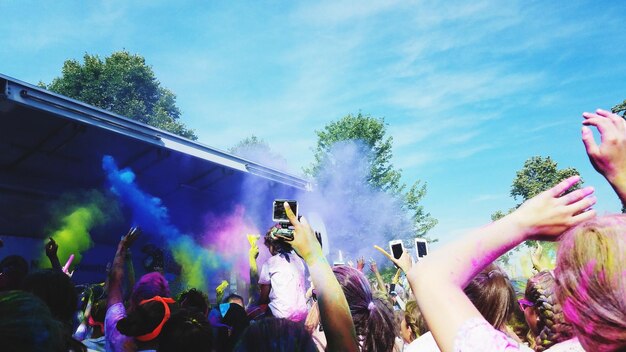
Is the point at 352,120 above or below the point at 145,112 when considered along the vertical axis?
below

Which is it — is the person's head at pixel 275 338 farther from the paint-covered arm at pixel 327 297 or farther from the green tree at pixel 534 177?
the green tree at pixel 534 177

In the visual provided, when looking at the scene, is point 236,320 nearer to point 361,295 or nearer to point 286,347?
point 361,295

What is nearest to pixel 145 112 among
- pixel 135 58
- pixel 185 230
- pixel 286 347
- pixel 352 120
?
pixel 135 58

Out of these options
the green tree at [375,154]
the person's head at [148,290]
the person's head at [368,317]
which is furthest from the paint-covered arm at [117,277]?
the green tree at [375,154]

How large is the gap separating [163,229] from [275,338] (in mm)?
9513

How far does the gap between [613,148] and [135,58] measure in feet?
125

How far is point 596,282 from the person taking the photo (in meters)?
0.91

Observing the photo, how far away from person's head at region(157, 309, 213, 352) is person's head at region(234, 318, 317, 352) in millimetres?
865

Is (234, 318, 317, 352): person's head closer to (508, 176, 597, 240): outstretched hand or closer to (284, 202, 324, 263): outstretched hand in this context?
(284, 202, 324, 263): outstretched hand

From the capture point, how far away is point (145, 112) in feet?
112

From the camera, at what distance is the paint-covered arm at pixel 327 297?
1.69m

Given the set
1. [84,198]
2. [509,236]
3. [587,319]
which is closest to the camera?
[587,319]

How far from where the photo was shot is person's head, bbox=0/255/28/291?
11.5ft

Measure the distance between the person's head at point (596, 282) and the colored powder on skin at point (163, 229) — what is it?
28.5 ft
